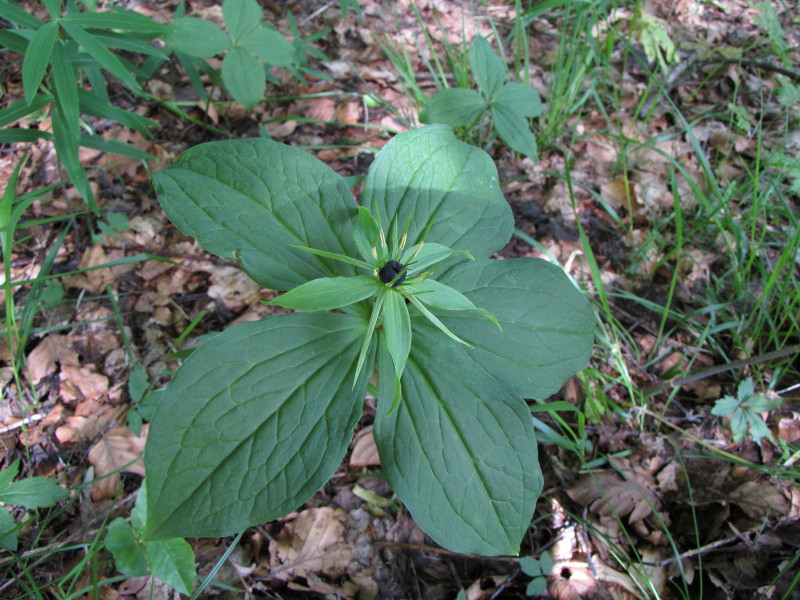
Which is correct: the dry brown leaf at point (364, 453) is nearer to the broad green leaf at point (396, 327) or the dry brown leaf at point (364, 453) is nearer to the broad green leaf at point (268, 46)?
the broad green leaf at point (396, 327)

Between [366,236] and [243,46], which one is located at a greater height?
[243,46]

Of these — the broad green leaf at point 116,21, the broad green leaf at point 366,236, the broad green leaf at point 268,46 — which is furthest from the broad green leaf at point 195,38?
the broad green leaf at point 366,236

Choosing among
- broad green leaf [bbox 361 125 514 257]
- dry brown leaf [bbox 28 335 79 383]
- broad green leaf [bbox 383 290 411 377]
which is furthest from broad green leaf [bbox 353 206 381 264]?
dry brown leaf [bbox 28 335 79 383]

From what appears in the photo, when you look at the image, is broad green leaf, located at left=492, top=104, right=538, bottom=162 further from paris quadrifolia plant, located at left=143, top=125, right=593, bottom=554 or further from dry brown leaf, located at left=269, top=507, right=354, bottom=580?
dry brown leaf, located at left=269, top=507, right=354, bottom=580

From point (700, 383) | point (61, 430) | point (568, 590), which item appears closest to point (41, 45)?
point (61, 430)

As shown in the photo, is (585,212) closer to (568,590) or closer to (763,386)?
(763,386)

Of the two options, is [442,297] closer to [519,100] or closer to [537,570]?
[537,570]

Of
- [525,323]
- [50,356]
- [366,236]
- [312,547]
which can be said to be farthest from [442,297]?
[50,356]
